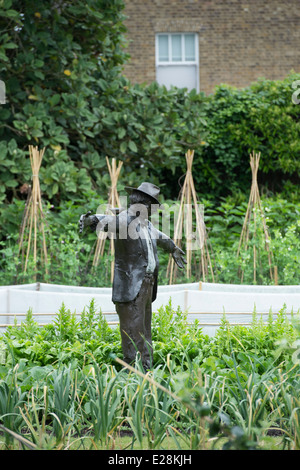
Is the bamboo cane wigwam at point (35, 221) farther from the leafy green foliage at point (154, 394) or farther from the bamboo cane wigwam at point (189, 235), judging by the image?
the leafy green foliage at point (154, 394)

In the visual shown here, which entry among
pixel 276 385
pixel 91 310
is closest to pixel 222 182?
pixel 91 310

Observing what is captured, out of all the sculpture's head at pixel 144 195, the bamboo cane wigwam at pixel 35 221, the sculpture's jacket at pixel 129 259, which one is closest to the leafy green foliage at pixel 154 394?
the sculpture's jacket at pixel 129 259

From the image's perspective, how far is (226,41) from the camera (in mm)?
12234

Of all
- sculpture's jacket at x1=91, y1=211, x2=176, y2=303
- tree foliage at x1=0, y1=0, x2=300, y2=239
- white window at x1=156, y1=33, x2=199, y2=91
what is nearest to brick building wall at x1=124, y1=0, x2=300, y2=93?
white window at x1=156, y1=33, x2=199, y2=91

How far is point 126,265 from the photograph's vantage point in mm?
4062

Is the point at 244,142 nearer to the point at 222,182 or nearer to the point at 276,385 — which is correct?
the point at 222,182

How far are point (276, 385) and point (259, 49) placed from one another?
996 cm

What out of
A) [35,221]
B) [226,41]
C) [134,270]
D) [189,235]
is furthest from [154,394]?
[226,41]

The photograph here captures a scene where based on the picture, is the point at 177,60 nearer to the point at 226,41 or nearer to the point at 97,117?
the point at 226,41

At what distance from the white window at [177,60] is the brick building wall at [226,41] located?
153mm

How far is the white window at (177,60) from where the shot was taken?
1233 centimetres

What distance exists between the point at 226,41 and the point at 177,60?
1.05m
